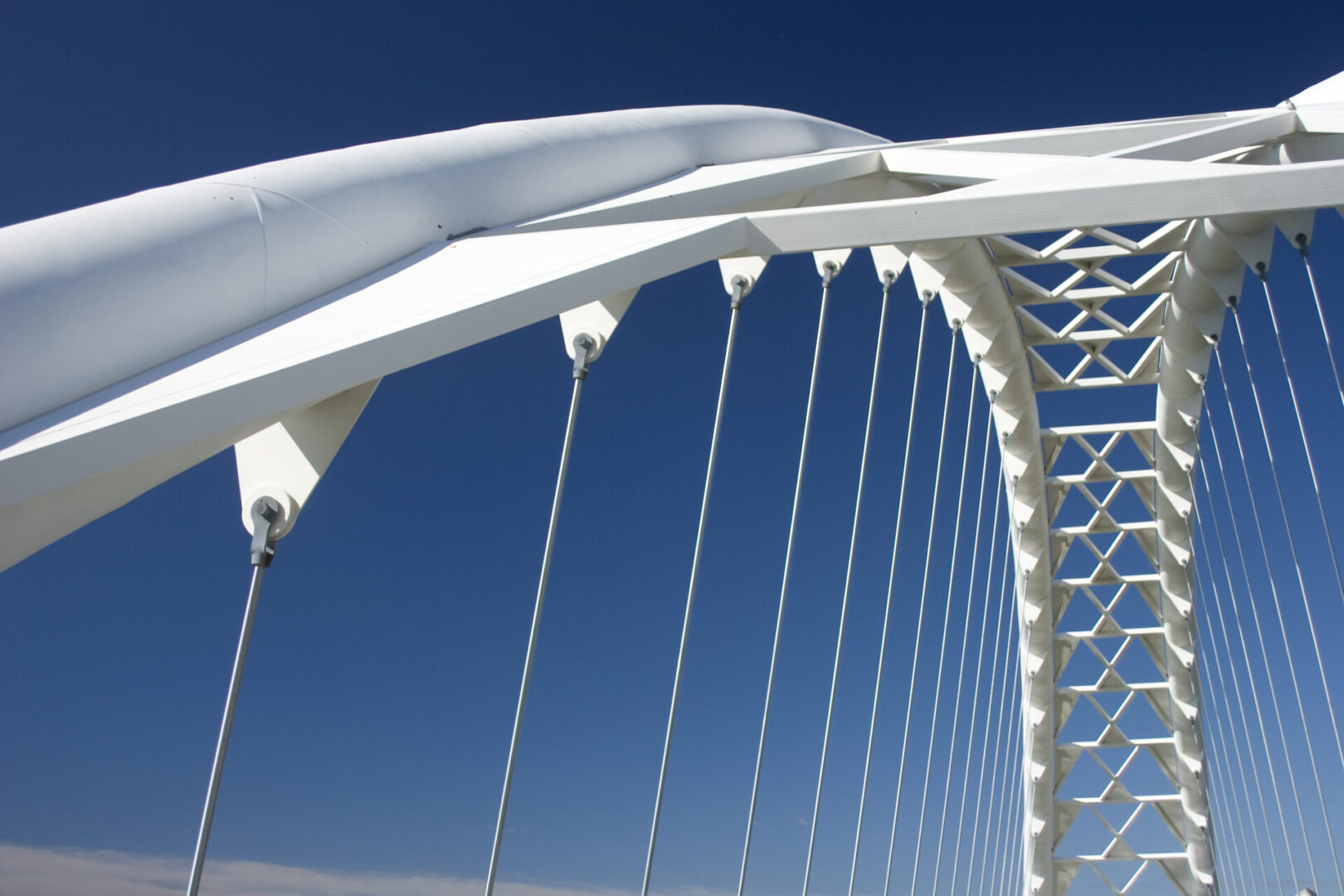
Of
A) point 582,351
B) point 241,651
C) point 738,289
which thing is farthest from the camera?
point 738,289

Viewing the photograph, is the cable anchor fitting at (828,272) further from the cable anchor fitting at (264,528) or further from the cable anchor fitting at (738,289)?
the cable anchor fitting at (264,528)

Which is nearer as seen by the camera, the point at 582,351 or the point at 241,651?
the point at 241,651

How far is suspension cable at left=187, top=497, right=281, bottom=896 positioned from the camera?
463cm

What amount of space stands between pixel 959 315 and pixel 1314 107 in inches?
320

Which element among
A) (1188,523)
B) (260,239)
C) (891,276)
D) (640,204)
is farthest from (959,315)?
(260,239)

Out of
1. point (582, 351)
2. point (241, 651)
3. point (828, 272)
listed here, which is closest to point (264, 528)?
point (241, 651)

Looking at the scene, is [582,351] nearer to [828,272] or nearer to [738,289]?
[738,289]

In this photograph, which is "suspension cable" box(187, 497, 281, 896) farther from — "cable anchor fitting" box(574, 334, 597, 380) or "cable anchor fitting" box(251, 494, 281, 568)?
"cable anchor fitting" box(574, 334, 597, 380)

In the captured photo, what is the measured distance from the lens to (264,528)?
17.3 ft

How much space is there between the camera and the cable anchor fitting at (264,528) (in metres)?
5.18

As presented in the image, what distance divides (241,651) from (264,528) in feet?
2.05

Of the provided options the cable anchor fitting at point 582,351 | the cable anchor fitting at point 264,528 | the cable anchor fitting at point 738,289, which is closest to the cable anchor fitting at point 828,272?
the cable anchor fitting at point 738,289

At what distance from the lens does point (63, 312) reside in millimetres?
5254

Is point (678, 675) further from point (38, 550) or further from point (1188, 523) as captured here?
point (1188, 523)
